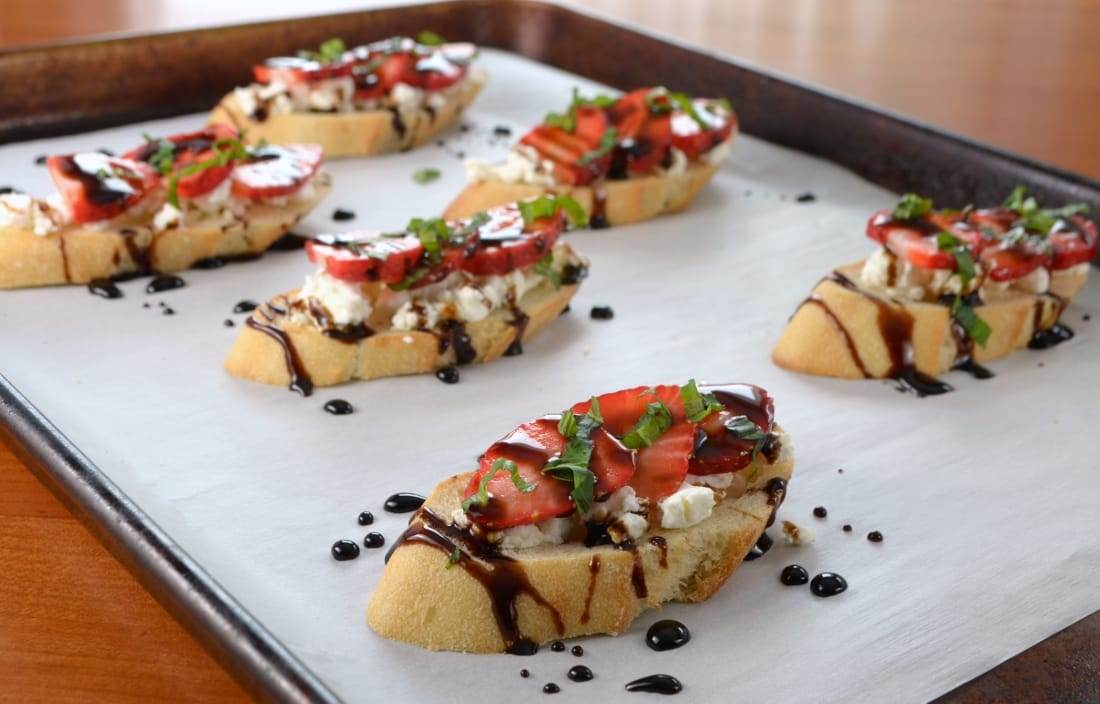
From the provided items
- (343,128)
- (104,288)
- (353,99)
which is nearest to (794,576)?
(104,288)

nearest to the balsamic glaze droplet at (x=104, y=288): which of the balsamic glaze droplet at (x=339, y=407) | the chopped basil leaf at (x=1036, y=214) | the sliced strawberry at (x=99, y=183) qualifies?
the sliced strawberry at (x=99, y=183)

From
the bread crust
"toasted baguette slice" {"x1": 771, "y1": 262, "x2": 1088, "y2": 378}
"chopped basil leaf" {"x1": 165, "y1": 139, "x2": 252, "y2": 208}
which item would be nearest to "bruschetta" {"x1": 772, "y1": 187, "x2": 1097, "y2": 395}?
"toasted baguette slice" {"x1": 771, "y1": 262, "x2": 1088, "y2": 378}

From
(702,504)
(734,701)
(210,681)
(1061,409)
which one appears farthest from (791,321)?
(210,681)

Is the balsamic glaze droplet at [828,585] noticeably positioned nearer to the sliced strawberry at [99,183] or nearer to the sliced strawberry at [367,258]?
the sliced strawberry at [367,258]

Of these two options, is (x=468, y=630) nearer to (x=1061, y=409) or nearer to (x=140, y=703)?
(x=140, y=703)

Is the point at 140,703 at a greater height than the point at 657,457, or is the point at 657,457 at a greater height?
the point at 657,457

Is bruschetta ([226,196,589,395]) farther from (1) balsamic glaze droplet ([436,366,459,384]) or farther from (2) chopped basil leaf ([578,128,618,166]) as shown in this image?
(2) chopped basil leaf ([578,128,618,166])
